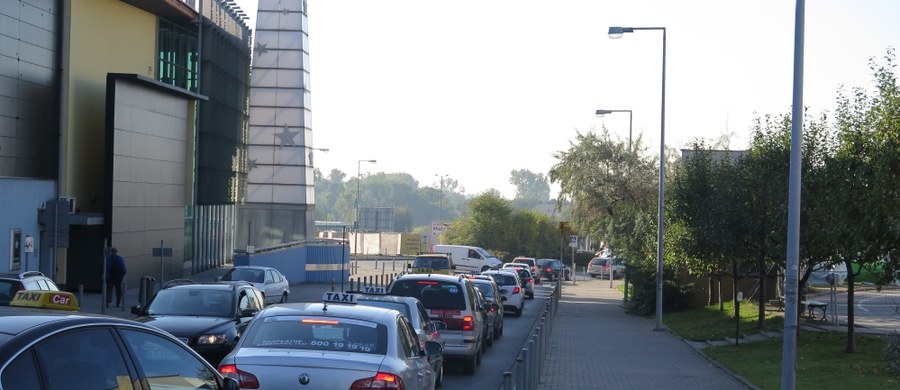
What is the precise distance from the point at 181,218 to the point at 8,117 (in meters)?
14.8

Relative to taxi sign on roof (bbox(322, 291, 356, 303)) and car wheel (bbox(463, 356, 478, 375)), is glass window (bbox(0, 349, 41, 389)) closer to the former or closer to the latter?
taxi sign on roof (bbox(322, 291, 356, 303))

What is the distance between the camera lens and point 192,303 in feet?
55.8

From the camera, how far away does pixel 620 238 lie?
4328 cm

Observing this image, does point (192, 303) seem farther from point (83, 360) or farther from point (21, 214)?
point (21, 214)

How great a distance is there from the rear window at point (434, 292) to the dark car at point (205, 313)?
2794mm

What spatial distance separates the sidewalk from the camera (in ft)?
60.6

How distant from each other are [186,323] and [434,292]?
5488 millimetres

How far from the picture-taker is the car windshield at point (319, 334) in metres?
9.77

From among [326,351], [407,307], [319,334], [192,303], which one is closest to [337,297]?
[407,307]

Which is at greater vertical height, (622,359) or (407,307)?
(407,307)

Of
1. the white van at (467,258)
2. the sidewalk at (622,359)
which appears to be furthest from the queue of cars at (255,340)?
the white van at (467,258)

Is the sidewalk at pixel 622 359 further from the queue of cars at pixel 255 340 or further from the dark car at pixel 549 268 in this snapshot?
the dark car at pixel 549 268

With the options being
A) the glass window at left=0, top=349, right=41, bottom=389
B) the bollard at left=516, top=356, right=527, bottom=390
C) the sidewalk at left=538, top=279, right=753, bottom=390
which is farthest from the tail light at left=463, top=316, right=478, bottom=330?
the glass window at left=0, top=349, right=41, bottom=389

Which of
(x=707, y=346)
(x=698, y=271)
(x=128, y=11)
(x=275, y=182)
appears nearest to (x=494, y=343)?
(x=707, y=346)
